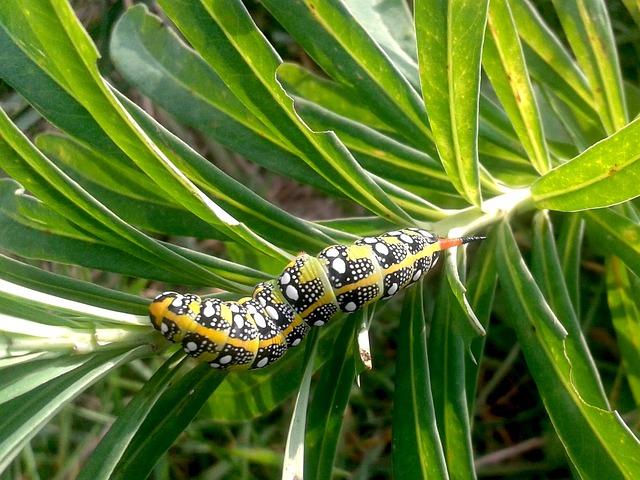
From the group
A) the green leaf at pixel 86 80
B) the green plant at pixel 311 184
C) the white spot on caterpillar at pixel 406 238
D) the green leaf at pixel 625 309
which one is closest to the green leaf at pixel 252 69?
the green plant at pixel 311 184

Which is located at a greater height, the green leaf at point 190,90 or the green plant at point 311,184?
the green leaf at point 190,90

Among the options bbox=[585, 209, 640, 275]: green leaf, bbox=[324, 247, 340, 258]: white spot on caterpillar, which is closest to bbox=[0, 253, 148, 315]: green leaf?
bbox=[324, 247, 340, 258]: white spot on caterpillar

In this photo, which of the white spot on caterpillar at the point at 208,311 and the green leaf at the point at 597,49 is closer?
the white spot on caterpillar at the point at 208,311

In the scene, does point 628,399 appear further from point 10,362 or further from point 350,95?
point 10,362

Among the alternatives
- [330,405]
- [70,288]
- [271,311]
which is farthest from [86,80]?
[330,405]

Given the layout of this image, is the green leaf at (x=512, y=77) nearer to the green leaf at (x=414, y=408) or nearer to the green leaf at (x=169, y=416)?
the green leaf at (x=414, y=408)

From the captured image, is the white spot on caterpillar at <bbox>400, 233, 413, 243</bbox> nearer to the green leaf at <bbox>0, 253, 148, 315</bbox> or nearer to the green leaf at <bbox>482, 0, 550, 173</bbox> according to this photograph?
the green leaf at <bbox>482, 0, 550, 173</bbox>

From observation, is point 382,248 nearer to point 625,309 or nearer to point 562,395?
point 562,395

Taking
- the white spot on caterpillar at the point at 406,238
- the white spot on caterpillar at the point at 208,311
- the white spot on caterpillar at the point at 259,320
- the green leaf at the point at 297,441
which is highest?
the white spot on caterpillar at the point at 406,238
